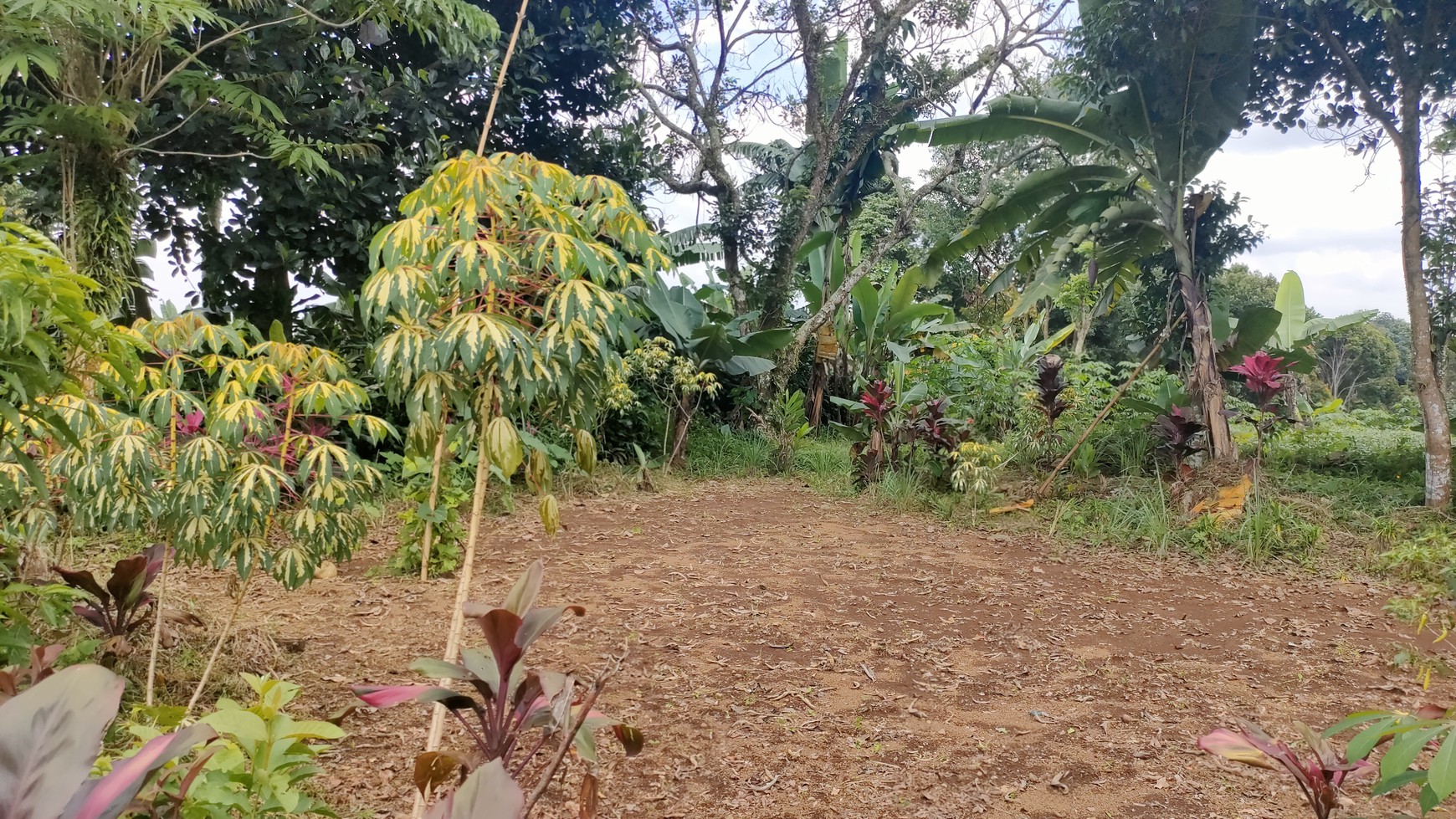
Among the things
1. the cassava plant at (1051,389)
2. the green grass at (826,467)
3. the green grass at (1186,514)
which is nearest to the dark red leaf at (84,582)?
the green grass at (1186,514)

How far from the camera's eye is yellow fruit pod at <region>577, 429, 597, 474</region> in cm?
220

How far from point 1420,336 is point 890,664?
19.9 ft

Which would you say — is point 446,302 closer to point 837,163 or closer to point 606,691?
point 606,691

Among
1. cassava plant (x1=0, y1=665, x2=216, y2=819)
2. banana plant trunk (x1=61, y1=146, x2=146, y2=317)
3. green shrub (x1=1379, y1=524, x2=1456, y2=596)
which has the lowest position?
green shrub (x1=1379, y1=524, x2=1456, y2=596)

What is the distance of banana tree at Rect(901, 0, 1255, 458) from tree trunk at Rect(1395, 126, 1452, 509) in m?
1.36

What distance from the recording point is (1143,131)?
7273mm

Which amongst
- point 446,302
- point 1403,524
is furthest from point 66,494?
point 1403,524

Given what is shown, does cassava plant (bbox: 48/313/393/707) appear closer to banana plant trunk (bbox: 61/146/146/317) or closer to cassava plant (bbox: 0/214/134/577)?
cassava plant (bbox: 0/214/134/577)

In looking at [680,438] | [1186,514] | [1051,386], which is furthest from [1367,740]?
[680,438]

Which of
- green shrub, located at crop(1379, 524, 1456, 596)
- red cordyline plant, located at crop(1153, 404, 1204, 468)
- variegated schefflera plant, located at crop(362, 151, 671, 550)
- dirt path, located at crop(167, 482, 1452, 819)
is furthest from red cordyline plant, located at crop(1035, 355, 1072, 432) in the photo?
variegated schefflera plant, located at crop(362, 151, 671, 550)

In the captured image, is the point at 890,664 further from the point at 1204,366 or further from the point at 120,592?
the point at 1204,366

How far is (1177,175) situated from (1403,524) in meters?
3.25

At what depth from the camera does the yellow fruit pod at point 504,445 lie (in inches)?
77.7

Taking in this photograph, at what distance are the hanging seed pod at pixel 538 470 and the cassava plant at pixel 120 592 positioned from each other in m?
1.43
